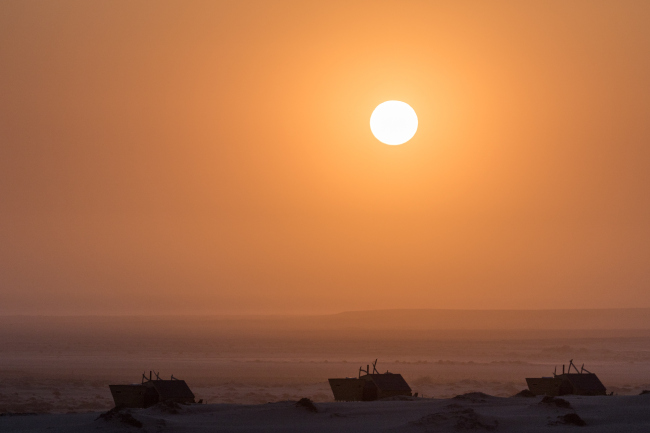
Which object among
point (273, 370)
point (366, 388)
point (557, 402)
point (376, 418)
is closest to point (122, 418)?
point (376, 418)

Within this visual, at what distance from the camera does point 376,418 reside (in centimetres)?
3459

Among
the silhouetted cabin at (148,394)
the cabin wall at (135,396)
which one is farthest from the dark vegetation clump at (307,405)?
the cabin wall at (135,396)

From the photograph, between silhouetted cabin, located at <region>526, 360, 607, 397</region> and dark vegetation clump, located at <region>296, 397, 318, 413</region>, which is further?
silhouetted cabin, located at <region>526, 360, 607, 397</region>

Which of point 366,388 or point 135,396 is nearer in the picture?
point 135,396

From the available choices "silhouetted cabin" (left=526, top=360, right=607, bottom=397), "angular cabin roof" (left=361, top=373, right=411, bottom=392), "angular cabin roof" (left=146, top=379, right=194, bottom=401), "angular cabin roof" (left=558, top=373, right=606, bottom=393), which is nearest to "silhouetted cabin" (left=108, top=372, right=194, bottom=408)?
"angular cabin roof" (left=146, top=379, right=194, bottom=401)

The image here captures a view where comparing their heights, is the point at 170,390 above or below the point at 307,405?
above

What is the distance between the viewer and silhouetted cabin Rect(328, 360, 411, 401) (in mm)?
43906

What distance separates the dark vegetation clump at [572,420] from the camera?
3156 cm

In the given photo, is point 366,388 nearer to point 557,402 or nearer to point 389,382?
point 389,382

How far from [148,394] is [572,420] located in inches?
865

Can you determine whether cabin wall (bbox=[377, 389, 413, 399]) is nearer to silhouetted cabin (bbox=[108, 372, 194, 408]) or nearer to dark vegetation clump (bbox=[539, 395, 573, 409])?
dark vegetation clump (bbox=[539, 395, 573, 409])

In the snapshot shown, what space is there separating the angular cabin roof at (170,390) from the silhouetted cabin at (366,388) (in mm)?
8294

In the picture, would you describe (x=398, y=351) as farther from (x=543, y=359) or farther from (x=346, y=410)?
(x=346, y=410)

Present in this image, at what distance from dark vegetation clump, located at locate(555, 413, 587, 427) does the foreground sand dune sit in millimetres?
47
